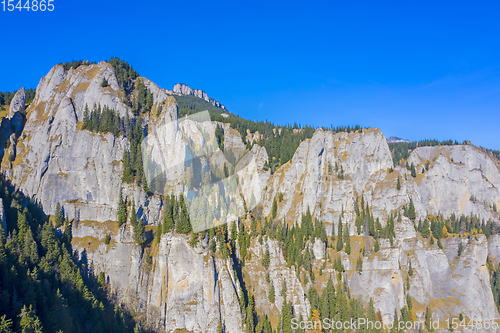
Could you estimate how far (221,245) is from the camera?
85.5m

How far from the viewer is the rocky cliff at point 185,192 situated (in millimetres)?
80812

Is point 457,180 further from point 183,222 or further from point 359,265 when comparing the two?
point 183,222

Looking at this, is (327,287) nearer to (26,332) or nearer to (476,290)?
(476,290)

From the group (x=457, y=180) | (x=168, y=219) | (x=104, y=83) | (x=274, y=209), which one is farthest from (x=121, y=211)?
(x=457, y=180)

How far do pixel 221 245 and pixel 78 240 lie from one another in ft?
108

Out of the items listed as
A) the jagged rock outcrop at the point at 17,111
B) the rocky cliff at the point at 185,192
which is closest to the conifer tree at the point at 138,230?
the rocky cliff at the point at 185,192

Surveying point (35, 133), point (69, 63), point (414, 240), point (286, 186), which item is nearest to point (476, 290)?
point (414, 240)

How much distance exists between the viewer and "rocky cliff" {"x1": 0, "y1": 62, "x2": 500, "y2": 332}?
80.8 metres

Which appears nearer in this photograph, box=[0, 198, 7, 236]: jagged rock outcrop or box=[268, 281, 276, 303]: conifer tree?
box=[0, 198, 7, 236]: jagged rock outcrop

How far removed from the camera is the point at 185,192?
93.9 m

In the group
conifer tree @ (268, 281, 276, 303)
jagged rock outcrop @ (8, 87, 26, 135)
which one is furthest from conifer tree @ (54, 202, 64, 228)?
conifer tree @ (268, 281, 276, 303)

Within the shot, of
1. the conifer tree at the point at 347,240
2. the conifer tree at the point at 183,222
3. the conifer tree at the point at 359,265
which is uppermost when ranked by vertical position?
the conifer tree at the point at 183,222

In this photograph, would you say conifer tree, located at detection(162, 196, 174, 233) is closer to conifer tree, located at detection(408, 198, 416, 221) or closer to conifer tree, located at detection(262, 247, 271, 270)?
conifer tree, located at detection(262, 247, 271, 270)

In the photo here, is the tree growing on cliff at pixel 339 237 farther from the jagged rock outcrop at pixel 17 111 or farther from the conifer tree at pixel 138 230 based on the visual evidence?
the jagged rock outcrop at pixel 17 111
